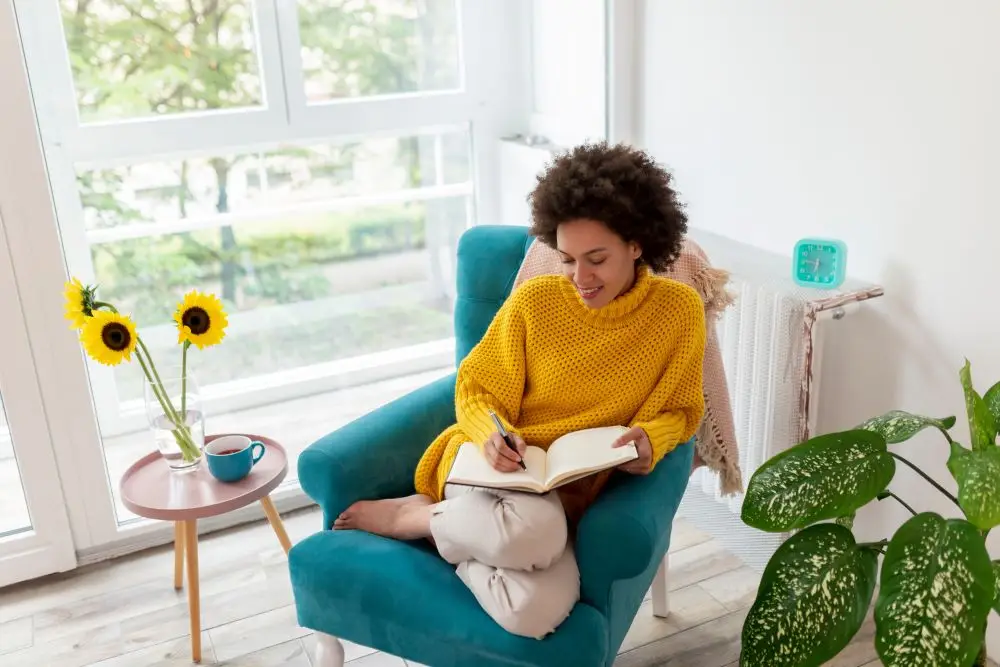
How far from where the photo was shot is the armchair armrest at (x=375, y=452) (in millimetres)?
1653

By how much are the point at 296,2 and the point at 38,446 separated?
4.76ft

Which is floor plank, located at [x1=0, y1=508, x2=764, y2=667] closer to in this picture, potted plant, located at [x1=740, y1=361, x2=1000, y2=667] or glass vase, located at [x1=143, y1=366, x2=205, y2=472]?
glass vase, located at [x1=143, y1=366, x2=205, y2=472]

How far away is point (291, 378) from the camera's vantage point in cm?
318

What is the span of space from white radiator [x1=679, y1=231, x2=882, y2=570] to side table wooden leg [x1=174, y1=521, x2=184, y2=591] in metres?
1.28

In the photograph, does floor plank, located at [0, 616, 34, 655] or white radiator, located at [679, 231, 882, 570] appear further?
floor plank, located at [0, 616, 34, 655]

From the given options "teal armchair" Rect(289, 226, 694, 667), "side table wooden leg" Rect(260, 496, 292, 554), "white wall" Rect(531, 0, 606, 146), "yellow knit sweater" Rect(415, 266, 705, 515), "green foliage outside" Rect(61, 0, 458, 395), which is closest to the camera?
"teal armchair" Rect(289, 226, 694, 667)

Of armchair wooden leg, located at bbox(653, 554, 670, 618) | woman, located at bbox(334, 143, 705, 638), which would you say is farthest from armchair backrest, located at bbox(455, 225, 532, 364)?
armchair wooden leg, located at bbox(653, 554, 670, 618)

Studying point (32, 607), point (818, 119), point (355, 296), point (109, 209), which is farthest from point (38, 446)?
point (818, 119)

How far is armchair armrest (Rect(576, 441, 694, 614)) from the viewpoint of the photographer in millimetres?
1424

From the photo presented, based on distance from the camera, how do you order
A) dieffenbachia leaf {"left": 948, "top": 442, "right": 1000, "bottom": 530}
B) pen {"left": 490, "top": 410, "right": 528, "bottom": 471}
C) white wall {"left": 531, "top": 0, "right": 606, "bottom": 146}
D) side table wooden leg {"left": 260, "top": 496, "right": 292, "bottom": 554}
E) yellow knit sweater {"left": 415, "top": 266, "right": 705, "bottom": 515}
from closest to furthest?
dieffenbachia leaf {"left": 948, "top": 442, "right": 1000, "bottom": 530}
pen {"left": 490, "top": 410, "right": 528, "bottom": 471}
yellow knit sweater {"left": 415, "top": 266, "right": 705, "bottom": 515}
side table wooden leg {"left": 260, "top": 496, "right": 292, "bottom": 554}
white wall {"left": 531, "top": 0, "right": 606, "bottom": 146}

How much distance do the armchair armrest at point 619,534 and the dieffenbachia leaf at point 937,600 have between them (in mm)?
355

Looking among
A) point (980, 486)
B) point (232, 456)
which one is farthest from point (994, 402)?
point (232, 456)

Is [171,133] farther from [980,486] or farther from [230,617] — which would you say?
[980,486]

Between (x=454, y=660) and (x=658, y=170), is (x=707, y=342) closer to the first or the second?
(x=658, y=170)
